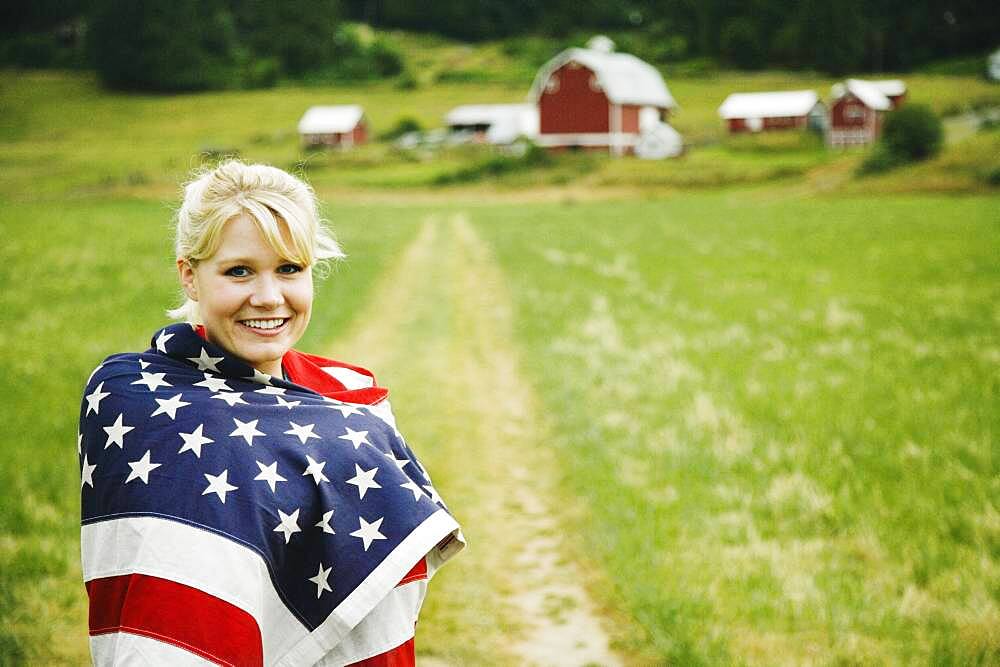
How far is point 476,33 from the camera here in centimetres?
12400

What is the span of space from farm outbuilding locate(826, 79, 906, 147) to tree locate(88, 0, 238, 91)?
189ft

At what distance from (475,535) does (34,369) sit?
6.68 m

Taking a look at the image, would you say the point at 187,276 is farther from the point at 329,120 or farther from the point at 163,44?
the point at 163,44

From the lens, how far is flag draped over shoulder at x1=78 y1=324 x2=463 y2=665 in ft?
7.25

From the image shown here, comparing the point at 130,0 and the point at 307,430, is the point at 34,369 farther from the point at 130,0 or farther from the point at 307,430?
the point at 130,0

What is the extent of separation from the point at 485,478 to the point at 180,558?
4.54 metres

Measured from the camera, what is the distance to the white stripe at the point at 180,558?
2197 millimetres

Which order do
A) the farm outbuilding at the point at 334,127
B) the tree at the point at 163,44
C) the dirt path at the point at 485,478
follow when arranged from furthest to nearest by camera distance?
the farm outbuilding at the point at 334,127, the tree at the point at 163,44, the dirt path at the point at 485,478

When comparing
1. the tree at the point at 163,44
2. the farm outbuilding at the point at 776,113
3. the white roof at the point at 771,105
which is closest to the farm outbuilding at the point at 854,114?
the farm outbuilding at the point at 776,113

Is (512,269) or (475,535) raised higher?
(475,535)

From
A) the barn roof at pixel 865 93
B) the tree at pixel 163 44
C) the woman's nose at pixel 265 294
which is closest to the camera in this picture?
the woman's nose at pixel 265 294

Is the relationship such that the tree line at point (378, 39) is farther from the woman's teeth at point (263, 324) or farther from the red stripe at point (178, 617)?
Answer: the red stripe at point (178, 617)

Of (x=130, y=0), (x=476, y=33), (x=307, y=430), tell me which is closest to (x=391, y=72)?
(x=476, y=33)

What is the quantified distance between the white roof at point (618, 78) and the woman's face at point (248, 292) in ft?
220
